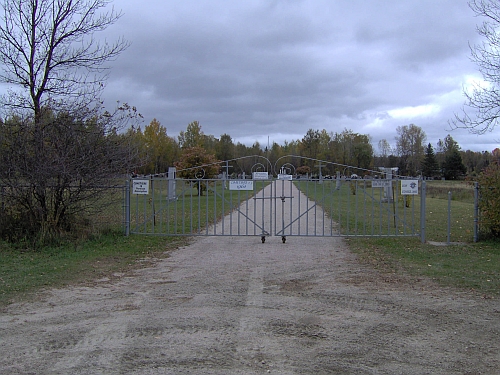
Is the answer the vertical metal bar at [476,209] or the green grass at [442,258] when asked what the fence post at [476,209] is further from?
the green grass at [442,258]

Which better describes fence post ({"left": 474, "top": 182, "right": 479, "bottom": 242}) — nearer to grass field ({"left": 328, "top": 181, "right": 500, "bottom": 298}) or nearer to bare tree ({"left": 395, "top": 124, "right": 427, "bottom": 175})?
grass field ({"left": 328, "top": 181, "right": 500, "bottom": 298})

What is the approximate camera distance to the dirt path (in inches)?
185

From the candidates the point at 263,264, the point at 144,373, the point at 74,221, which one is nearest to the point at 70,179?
the point at 74,221

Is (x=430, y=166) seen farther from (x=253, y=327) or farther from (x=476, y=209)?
(x=253, y=327)

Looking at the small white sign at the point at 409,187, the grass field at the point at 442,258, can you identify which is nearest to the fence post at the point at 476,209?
the grass field at the point at 442,258

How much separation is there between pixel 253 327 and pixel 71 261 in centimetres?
554

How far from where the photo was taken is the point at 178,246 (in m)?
12.4

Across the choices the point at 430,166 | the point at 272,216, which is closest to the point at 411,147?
the point at 430,166

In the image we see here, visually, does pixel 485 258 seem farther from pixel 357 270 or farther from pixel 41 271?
pixel 41 271

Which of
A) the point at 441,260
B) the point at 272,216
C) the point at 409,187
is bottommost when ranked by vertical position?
the point at 441,260

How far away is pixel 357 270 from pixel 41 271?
19.0 ft

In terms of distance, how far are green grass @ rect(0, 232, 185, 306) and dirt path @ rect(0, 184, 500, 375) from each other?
62 cm

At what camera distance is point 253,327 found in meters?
5.77

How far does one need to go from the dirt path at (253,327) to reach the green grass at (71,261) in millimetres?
615
